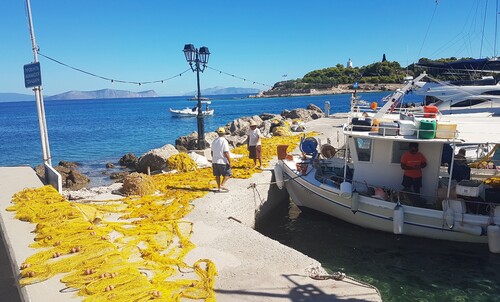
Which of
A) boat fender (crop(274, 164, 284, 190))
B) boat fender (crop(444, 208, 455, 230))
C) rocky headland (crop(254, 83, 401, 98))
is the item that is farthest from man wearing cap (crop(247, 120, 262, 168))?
rocky headland (crop(254, 83, 401, 98))

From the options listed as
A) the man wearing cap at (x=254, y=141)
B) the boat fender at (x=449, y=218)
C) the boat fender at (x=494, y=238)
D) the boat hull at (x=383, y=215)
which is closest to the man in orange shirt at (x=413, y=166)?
the boat hull at (x=383, y=215)

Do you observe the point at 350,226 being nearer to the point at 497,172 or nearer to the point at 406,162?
the point at 406,162

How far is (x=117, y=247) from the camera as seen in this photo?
19.3 feet

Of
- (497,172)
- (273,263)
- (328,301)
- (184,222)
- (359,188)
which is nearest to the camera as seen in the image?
(328,301)

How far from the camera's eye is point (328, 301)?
4.59m

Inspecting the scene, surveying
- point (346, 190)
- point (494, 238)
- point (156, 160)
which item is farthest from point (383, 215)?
point (156, 160)

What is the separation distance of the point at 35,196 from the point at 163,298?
515 cm

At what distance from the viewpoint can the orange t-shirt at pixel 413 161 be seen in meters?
8.55

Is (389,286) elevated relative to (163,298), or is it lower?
lower

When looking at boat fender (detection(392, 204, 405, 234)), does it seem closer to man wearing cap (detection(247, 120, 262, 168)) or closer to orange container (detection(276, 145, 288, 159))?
orange container (detection(276, 145, 288, 159))

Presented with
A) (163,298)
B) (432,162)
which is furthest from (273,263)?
(432,162)

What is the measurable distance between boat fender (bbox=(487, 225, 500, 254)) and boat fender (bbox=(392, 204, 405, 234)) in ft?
5.66

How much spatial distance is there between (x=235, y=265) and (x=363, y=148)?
540cm

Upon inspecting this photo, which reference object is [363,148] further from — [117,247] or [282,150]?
[117,247]
